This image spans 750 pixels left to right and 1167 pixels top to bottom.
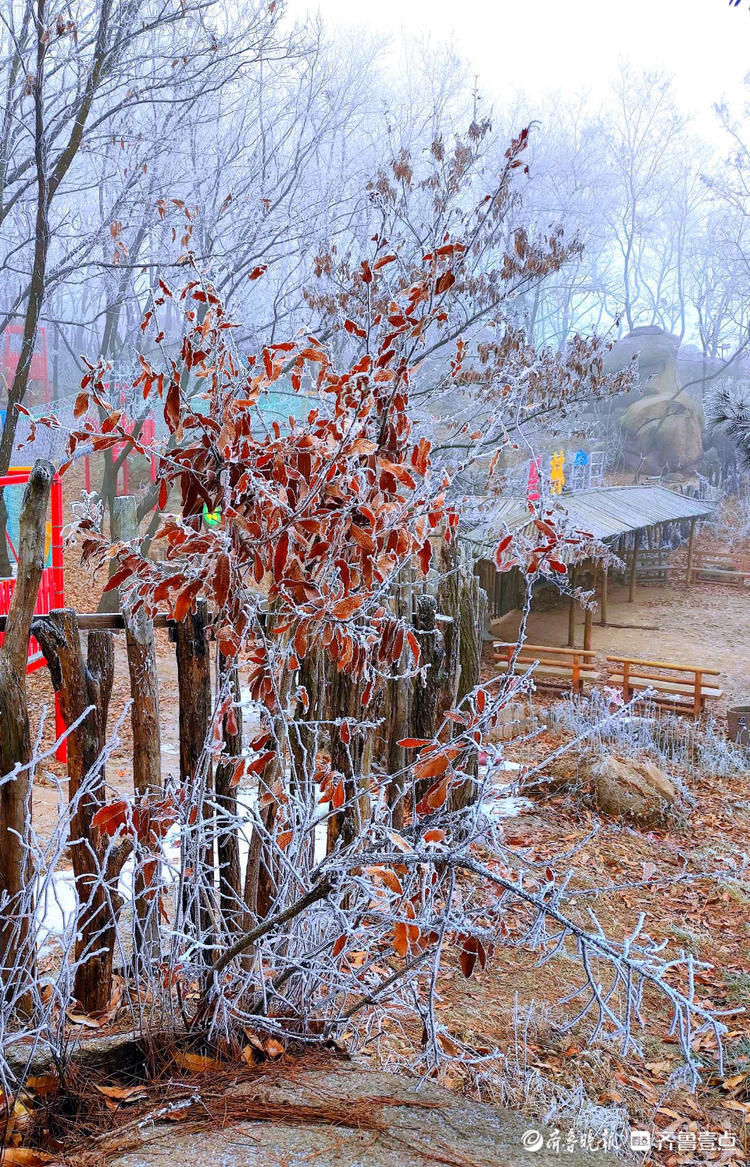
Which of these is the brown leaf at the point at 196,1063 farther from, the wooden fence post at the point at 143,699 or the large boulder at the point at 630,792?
the large boulder at the point at 630,792

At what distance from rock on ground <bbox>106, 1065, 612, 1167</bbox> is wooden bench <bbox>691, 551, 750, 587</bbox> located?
1649 cm

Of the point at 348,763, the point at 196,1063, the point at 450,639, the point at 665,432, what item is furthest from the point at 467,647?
the point at 665,432

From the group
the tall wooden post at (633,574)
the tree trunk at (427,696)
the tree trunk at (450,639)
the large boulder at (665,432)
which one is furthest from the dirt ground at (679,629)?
the tree trunk at (427,696)

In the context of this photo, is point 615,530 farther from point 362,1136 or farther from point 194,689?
point 362,1136

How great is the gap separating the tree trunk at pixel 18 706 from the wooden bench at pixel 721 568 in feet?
54.2

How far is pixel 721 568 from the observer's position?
17.2 metres

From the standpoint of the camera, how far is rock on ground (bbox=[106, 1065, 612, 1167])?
134cm

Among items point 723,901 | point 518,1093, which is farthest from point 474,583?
point 518,1093

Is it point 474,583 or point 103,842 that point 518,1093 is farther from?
point 474,583

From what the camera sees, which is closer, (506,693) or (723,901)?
(506,693)

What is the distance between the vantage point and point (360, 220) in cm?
798

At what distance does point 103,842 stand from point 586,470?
17.0 m

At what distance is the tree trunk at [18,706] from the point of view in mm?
1874

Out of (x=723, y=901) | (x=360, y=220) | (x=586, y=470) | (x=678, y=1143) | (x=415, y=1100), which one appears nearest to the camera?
(x=415, y=1100)
